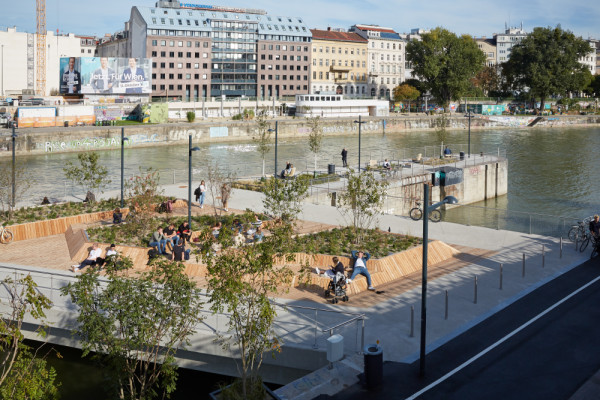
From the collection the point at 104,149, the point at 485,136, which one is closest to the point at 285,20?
the point at 485,136

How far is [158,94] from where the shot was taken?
107500 millimetres

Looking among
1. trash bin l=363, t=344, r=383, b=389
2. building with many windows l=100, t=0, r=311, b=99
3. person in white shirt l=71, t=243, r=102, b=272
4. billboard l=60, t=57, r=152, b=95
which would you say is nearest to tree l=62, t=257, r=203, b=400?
trash bin l=363, t=344, r=383, b=389

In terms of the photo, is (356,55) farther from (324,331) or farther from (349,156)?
(324,331)

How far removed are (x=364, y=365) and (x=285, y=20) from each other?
378 feet

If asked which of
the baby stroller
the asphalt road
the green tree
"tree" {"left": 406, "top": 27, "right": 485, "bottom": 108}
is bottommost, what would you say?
the asphalt road

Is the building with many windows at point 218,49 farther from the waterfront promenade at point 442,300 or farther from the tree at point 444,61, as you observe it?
the waterfront promenade at point 442,300

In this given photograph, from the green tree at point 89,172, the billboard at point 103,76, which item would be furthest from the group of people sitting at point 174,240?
the billboard at point 103,76

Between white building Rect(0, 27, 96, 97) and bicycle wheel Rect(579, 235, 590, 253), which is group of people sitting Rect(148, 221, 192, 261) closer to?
bicycle wheel Rect(579, 235, 590, 253)

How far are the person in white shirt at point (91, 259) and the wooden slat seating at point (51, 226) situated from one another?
500 centimetres

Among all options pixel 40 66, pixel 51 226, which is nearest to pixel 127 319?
pixel 51 226

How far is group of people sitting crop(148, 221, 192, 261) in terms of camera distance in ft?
64.9

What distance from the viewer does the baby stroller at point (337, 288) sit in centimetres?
1728

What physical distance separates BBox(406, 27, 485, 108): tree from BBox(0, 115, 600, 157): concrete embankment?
9.83 m

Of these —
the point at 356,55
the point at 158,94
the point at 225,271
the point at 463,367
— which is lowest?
the point at 463,367
